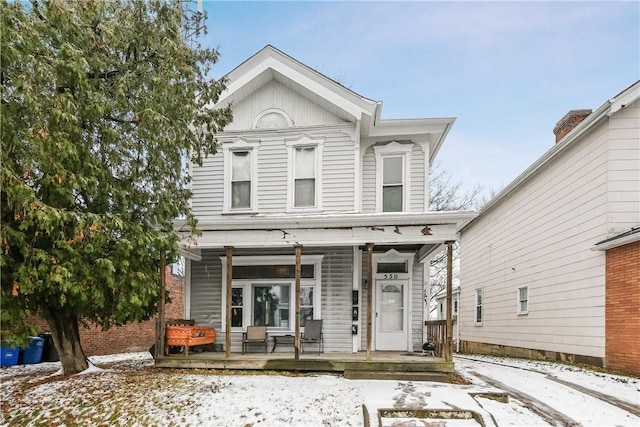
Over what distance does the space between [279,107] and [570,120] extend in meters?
8.47

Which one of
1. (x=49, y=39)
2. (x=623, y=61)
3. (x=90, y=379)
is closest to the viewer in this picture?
(x=49, y=39)

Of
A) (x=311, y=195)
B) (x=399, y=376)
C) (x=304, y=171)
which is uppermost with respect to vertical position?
(x=304, y=171)

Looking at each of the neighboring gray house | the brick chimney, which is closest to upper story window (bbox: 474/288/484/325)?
the neighboring gray house

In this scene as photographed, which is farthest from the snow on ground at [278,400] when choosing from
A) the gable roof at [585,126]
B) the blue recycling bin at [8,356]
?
the gable roof at [585,126]

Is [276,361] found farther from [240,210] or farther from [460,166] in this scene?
[460,166]

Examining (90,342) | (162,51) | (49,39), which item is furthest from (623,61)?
(90,342)

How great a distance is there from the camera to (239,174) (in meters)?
11.8

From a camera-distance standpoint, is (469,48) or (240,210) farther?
(469,48)

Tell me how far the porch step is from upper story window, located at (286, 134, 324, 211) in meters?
4.29

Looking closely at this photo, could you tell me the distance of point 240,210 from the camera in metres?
11.6

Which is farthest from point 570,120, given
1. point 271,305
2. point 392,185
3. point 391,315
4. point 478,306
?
point 271,305

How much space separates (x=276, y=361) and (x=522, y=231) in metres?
8.94

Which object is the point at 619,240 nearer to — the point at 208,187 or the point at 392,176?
the point at 392,176

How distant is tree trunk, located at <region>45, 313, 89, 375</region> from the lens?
905cm
